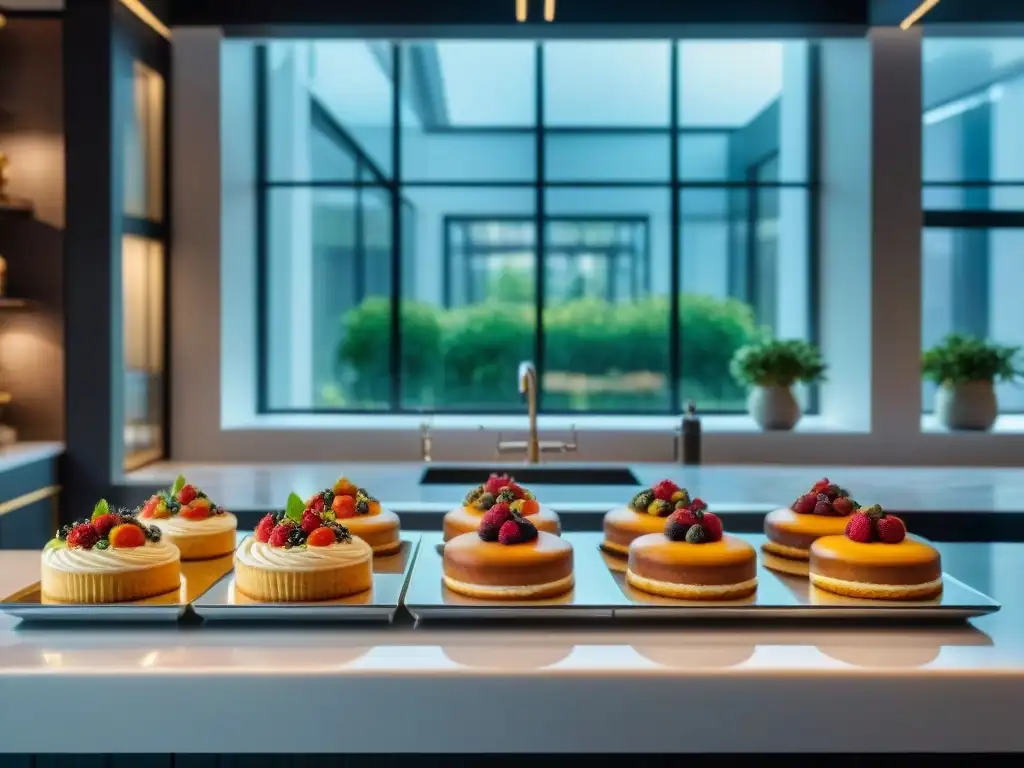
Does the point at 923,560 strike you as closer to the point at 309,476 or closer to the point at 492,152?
the point at 309,476

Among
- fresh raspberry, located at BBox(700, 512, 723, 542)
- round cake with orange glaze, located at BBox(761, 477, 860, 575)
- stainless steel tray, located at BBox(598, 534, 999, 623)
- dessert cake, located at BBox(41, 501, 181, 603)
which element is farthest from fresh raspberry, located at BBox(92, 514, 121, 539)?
round cake with orange glaze, located at BBox(761, 477, 860, 575)

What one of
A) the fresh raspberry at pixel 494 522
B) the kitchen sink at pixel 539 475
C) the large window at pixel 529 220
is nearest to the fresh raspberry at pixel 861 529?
the fresh raspberry at pixel 494 522

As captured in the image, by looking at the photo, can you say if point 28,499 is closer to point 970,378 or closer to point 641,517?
point 641,517

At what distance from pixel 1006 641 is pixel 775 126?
12.3ft

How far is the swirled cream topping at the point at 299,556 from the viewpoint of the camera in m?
1.56

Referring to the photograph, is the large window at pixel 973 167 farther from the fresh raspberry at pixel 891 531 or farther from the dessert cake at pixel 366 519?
the dessert cake at pixel 366 519

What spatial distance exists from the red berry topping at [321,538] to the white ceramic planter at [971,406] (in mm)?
3456

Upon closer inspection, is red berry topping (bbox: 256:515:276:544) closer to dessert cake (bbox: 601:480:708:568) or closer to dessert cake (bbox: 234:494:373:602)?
dessert cake (bbox: 234:494:373:602)

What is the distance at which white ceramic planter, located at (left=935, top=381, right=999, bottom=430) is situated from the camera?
4.22m

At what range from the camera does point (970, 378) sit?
424cm

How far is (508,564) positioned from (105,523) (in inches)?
27.4

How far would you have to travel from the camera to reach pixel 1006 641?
1472mm

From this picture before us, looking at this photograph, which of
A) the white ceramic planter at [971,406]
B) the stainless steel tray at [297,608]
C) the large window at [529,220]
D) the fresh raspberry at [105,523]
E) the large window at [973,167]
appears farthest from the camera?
the large window at [529,220]

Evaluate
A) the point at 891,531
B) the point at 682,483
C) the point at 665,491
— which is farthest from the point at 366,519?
the point at 682,483
